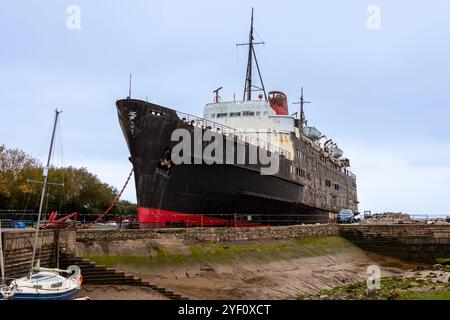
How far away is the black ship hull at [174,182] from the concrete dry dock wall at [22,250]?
504 cm

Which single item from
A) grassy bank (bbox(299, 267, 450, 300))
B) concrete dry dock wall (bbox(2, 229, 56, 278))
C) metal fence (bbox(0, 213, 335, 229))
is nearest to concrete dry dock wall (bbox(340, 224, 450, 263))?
metal fence (bbox(0, 213, 335, 229))

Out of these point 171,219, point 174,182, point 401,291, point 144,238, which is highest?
point 174,182

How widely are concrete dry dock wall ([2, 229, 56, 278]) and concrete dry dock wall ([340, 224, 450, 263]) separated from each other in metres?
22.9

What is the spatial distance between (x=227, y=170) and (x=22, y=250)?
11.5 meters

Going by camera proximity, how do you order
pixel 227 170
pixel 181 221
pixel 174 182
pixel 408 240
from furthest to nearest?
pixel 408 240, pixel 227 170, pixel 181 221, pixel 174 182

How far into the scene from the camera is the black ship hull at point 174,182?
21.5 meters

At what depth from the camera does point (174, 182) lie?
72.1 ft

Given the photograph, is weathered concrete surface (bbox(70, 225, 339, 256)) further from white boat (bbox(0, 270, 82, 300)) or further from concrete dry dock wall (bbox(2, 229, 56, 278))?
white boat (bbox(0, 270, 82, 300))

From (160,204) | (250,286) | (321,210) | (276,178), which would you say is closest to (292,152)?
(276,178)

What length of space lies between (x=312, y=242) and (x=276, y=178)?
4564 mm

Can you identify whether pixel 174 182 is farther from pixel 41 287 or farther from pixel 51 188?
pixel 51 188

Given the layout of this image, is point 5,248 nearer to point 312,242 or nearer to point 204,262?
point 204,262

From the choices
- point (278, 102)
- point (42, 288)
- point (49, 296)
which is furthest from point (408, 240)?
point (42, 288)

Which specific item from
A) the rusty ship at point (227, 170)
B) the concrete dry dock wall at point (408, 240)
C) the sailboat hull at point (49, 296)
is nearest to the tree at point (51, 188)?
the rusty ship at point (227, 170)
